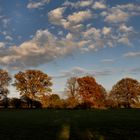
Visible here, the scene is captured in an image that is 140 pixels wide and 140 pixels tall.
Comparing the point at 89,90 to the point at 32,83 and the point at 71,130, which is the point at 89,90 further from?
the point at 71,130

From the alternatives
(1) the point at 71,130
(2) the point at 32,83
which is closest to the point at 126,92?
(2) the point at 32,83

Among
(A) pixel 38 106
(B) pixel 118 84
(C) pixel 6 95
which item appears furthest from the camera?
(B) pixel 118 84

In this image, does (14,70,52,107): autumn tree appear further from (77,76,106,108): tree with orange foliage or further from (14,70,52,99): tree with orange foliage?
(77,76,106,108): tree with orange foliage

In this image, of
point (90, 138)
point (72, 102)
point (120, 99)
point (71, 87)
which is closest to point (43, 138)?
point (90, 138)

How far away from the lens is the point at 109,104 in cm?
10950

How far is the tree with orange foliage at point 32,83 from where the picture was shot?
110312mm

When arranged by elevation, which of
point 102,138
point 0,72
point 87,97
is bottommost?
point 102,138

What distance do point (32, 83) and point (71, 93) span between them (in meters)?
14.1

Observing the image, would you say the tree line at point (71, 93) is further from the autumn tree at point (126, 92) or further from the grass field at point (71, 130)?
the grass field at point (71, 130)

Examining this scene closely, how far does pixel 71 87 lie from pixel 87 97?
6.59m

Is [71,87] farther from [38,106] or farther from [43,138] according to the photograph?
[43,138]

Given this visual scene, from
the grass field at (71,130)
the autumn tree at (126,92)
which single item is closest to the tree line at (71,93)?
the autumn tree at (126,92)

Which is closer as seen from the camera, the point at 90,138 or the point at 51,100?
the point at 90,138

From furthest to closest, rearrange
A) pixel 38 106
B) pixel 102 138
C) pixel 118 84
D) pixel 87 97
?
pixel 118 84
pixel 87 97
pixel 38 106
pixel 102 138
